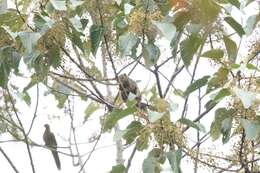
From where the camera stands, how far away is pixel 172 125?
1237 millimetres

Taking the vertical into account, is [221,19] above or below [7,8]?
below

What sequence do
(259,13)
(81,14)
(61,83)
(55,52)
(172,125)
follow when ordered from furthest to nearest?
(61,83) < (81,14) < (55,52) < (259,13) < (172,125)

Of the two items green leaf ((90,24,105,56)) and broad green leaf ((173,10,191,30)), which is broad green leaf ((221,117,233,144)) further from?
green leaf ((90,24,105,56))

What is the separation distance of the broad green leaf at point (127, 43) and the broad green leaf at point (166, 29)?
0.10m

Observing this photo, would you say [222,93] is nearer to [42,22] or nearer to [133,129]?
[133,129]

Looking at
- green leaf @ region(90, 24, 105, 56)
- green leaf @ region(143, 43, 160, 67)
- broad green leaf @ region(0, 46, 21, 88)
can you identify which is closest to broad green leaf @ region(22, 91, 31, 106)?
broad green leaf @ region(0, 46, 21, 88)

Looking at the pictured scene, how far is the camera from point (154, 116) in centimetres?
118

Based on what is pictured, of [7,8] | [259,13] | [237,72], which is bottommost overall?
[237,72]

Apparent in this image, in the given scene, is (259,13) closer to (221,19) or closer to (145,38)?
(221,19)

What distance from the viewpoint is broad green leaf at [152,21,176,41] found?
4.18 ft

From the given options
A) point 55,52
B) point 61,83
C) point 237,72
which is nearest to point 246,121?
point 237,72

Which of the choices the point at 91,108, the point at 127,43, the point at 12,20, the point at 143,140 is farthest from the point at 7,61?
the point at 91,108

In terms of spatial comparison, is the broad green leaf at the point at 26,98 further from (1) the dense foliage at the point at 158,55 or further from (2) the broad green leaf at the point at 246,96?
(2) the broad green leaf at the point at 246,96

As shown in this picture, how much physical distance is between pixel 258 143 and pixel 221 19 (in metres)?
0.32
